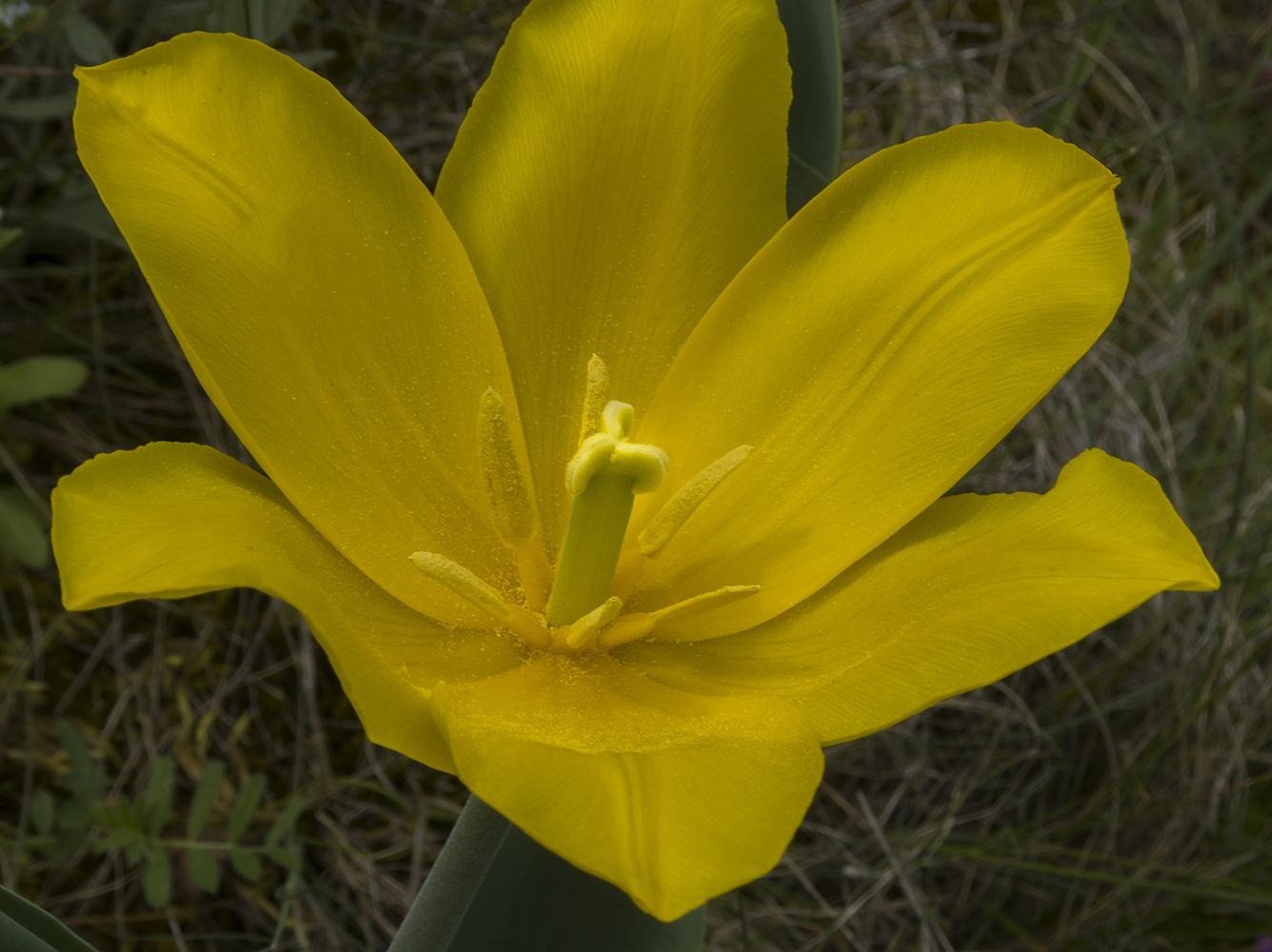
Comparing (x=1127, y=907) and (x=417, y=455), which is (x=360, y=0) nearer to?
(x=417, y=455)

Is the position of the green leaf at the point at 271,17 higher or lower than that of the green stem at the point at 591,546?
higher

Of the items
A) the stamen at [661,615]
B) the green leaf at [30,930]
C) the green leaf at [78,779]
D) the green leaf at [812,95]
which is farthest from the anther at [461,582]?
the green leaf at [78,779]

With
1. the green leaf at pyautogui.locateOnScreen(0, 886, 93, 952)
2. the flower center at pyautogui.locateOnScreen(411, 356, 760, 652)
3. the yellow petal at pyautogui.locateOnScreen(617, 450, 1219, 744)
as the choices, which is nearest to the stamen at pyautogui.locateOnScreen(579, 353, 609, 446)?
the flower center at pyautogui.locateOnScreen(411, 356, 760, 652)

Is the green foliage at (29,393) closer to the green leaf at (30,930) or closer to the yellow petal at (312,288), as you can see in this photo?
the yellow petal at (312,288)

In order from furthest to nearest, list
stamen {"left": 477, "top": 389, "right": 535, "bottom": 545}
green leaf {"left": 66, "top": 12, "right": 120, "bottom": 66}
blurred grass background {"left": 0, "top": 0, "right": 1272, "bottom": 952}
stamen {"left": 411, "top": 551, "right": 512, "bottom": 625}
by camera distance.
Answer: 1. blurred grass background {"left": 0, "top": 0, "right": 1272, "bottom": 952}
2. green leaf {"left": 66, "top": 12, "right": 120, "bottom": 66}
3. stamen {"left": 477, "top": 389, "right": 535, "bottom": 545}
4. stamen {"left": 411, "top": 551, "right": 512, "bottom": 625}

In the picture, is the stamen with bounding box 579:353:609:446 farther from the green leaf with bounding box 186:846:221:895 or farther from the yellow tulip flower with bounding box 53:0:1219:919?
the green leaf with bounding box 186:846:221:895

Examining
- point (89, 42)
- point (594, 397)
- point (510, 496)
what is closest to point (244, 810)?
point (510, 496)
